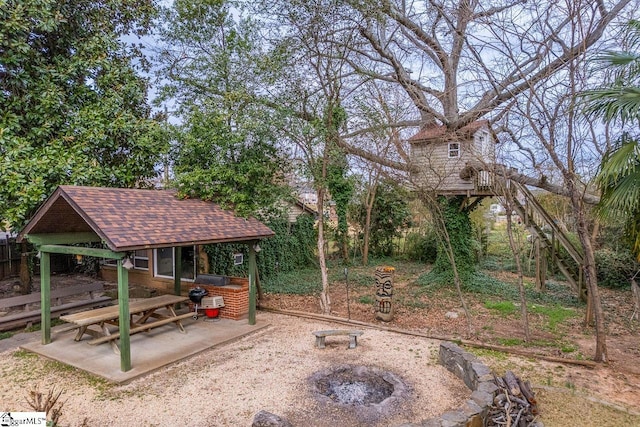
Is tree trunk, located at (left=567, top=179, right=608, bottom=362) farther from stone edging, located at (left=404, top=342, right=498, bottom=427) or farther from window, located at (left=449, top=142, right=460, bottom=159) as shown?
window, located at (left=449, top=142, right=460, bottom=159)

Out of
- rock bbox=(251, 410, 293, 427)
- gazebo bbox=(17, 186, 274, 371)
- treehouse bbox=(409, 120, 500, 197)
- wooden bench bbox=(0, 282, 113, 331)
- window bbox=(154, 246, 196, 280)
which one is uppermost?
treehouse bbox=(409, 120, 500, 197)

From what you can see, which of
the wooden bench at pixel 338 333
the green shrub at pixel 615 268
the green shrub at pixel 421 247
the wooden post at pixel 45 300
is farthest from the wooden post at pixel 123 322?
the green shrub at pixel 615 268

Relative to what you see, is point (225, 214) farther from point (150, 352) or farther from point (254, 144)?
point (150, 352)

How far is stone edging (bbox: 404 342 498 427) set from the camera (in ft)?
13.3

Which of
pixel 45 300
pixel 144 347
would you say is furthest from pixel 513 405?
pixel 45 300

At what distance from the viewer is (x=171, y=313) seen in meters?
7.84

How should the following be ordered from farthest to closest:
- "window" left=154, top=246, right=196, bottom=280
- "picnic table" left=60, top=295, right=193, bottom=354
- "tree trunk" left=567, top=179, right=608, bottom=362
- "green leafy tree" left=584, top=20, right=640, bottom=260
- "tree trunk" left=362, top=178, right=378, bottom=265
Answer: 1. "tree trunk" left=362, top=178, right=378, bottom=265
2. "window" left=154, top=246, right=196, bottom=280
3. "picnic table" left=60, top=295, right=193, bottom=354
4. "tree trunk" left=567, top=179, right=608, bottom=362
5. "green leafy tree" left=584, top=20, right=640, bottom=260

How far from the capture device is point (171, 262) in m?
11.4

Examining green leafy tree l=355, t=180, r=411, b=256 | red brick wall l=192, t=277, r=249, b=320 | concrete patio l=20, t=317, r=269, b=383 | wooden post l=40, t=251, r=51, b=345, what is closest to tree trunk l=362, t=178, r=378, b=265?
green leafy tree l=355, t=180, r=411, b=256

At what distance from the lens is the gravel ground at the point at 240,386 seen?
4582mm

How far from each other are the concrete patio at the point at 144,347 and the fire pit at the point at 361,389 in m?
2.47

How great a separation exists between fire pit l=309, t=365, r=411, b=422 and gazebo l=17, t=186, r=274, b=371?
2.97 meters

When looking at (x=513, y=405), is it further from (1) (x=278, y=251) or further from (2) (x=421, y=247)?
(2) (x=421, y=247)

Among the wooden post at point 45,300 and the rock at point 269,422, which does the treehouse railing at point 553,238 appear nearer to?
the rock at point 269,422
